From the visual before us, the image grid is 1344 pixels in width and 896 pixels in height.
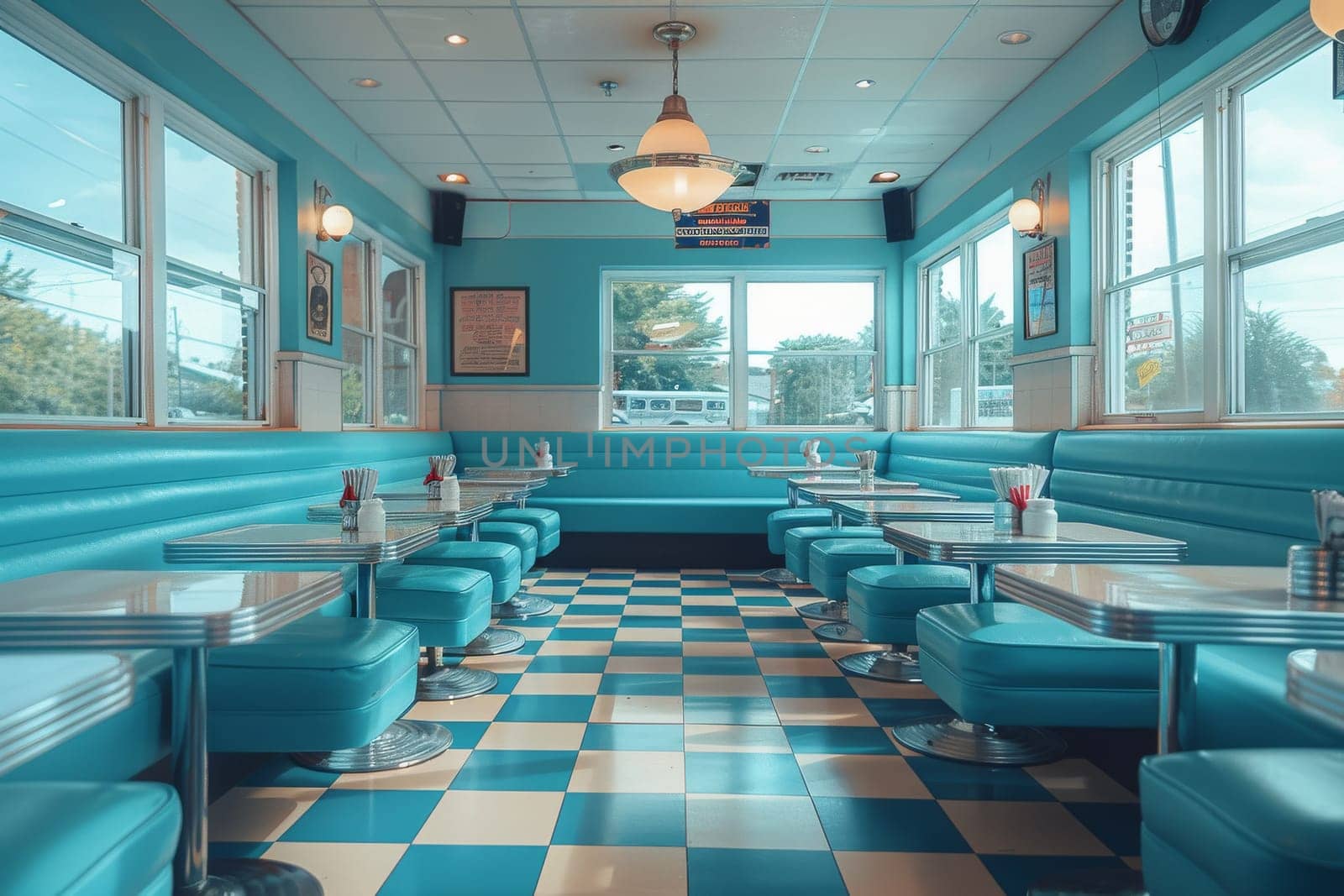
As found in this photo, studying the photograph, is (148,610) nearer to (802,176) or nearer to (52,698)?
(52,698)

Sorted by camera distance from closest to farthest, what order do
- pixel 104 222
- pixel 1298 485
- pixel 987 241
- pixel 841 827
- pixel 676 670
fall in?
pixel 841 827 → pixel 1298 485 → pixel 104 222 → pixel 676 670 → pixel 987 241

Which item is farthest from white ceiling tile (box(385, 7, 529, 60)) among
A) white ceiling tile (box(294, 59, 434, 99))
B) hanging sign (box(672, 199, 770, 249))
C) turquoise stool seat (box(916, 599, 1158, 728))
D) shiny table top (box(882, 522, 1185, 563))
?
turquoise stool seat (box(916, 599, 1158, 728))

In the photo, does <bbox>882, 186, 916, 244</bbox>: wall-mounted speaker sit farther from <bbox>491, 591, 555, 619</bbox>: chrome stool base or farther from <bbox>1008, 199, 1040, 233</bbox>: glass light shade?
<bbox>491, 591, 555, 619</bbox>: chrome stool base

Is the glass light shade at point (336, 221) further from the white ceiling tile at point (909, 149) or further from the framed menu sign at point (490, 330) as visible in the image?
the white ceiling tile at point (909, 149)

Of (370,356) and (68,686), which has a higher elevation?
(370,356)

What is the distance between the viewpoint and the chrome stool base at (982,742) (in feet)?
8.83

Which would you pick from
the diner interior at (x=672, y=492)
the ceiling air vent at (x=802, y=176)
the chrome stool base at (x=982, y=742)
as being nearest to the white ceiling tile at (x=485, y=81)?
the diner interior at (x=672, y=492)

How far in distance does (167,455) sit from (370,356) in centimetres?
334

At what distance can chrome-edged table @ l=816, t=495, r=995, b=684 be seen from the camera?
310cm

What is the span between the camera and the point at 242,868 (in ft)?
6.50

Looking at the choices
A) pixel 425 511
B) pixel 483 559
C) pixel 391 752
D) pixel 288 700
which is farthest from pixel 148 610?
pixel 483 559

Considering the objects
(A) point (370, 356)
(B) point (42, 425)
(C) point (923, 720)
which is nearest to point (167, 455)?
(B) point (42, 425)

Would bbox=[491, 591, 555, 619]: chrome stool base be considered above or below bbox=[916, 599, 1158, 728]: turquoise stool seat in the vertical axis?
below

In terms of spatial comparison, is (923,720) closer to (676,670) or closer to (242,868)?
(676,670)
